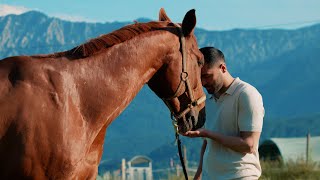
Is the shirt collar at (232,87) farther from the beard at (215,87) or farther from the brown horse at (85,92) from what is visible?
the brown horse at (85,92)

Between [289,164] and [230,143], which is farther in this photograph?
[289,164]

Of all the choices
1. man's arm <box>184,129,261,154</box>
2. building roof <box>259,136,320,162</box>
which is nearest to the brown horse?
man's arm <box>184,129,261,154</box>

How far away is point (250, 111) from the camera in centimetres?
604

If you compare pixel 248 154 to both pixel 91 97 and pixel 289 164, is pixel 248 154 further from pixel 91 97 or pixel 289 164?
pixel 289 164

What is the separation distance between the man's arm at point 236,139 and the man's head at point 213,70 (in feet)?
1.51

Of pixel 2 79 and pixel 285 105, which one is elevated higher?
pixel 2 79

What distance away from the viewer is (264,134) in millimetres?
114875

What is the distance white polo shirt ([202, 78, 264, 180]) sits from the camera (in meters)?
6.05

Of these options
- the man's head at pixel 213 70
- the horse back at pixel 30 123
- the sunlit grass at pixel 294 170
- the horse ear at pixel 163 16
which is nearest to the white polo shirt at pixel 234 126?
the man's head at pixel 213 70

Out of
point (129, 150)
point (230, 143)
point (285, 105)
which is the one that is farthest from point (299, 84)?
point (230, 143)

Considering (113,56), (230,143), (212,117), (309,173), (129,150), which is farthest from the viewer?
(129,150)

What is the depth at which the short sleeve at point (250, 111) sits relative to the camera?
6.02 meters

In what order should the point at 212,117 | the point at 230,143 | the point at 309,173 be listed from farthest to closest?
the point at 309,173, the point at 212,117, the point at 230,143

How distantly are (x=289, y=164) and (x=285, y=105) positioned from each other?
174826 mm
